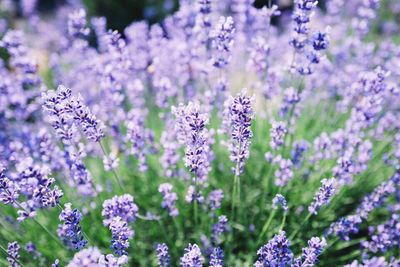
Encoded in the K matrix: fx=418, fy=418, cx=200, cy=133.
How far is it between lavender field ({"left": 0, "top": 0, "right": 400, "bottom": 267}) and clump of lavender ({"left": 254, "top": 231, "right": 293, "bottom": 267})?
10 mm

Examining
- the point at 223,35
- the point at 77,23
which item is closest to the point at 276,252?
the point at 223,35

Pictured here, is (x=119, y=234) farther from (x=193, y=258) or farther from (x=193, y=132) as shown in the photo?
(x=193, y=132)

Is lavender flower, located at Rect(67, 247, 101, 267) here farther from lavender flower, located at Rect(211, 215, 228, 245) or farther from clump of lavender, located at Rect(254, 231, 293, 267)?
lavender flower, located at Rect(211, 215, 228, 245)

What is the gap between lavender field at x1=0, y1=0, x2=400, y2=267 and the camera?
2.50m

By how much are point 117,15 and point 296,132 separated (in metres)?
5.15

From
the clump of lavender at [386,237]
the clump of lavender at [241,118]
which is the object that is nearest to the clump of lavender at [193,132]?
the clump of lavender at [241,118]

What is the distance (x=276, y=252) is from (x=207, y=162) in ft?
2.48

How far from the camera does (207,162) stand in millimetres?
2799

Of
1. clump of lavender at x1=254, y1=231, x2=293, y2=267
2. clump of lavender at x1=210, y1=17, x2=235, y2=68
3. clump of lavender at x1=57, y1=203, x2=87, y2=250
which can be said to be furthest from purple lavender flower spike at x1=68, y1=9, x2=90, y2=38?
clump of lavender at x1=254, y1=231, x2=293, y2=267

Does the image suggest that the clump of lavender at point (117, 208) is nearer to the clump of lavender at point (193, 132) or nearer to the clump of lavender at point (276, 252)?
the clump of lavender at point (193, 132)

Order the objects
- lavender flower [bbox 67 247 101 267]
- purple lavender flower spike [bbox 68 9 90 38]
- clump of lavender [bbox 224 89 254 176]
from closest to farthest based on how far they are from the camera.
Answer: lavender flower [bbox 67 247 101 267], clump of lavender [bbox 224 89 254 176], purple lavender flower spike [bbox 68 9 90 38]

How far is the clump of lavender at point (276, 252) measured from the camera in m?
2.31

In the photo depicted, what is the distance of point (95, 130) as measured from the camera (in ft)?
8.59

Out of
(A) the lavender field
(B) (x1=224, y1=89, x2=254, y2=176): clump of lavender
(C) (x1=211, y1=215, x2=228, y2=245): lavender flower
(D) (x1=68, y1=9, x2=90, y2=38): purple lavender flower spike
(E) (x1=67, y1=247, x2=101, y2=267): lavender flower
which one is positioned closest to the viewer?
(E) (x1=67, y1=247, x2=101, y2=267): lavender flower
